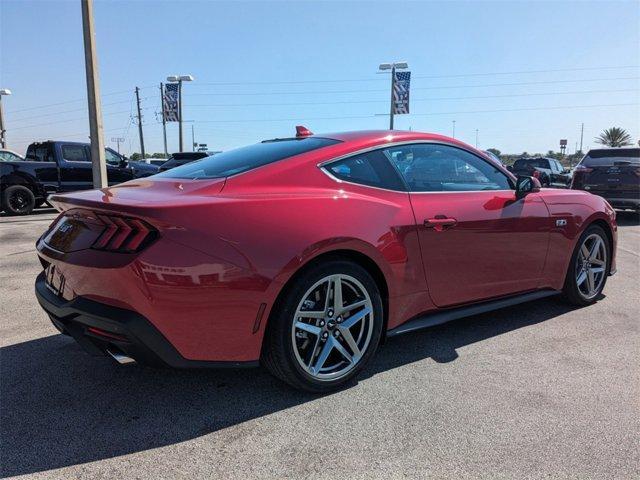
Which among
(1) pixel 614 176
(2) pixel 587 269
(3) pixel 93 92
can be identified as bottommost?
(2) pixel 587 269

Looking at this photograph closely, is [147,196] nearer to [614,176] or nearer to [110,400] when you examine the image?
[110,400]

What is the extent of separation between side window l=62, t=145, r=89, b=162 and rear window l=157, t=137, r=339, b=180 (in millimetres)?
10496

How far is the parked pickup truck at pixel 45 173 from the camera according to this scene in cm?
1158

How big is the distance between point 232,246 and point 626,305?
3.98 m

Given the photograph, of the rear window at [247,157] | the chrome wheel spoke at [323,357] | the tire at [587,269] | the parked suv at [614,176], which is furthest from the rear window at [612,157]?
the chrome wheel spoke at [323,357]

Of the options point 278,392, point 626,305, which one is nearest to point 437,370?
point 278,392

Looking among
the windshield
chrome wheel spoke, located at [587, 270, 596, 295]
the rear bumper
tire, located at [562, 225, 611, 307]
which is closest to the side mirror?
tire, located at [562, 225, 611, 307]

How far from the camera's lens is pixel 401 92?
22.1 metres

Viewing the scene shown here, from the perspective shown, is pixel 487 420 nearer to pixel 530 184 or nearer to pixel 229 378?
pixel 229 378

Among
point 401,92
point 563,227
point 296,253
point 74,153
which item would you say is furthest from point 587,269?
point 401,92

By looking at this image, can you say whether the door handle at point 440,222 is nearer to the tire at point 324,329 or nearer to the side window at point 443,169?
the side window at point 443,169

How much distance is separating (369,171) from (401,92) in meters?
20.2

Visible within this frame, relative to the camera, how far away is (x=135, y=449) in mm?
2316

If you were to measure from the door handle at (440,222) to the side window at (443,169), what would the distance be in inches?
8.7
